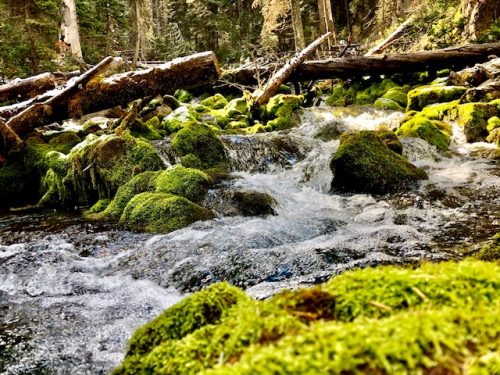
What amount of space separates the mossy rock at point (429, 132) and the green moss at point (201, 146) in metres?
4.76

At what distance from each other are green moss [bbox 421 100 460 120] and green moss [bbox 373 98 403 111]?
4.61 ft

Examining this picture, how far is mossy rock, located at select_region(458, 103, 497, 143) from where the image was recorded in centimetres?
1007

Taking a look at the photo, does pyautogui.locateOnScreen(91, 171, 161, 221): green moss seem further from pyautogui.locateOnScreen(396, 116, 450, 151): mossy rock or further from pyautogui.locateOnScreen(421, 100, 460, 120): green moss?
pyautogui.locateOnScreen(421, 100, 460, 120): green moss

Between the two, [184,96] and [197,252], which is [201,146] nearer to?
[197,252]

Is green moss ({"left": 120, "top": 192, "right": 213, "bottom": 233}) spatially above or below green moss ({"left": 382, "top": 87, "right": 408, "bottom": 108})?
below

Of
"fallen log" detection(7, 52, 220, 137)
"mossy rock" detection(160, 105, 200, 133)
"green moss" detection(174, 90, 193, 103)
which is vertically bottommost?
"mossy rock" detection(160, 105, 200, 133)

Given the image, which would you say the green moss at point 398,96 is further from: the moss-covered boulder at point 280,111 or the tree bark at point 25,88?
the tree bark at point 25,88

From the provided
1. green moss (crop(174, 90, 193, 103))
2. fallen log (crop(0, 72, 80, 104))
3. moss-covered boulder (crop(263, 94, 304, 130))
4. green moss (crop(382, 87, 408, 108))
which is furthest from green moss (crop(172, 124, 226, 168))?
green moss (crop(174, 90, 193, 103))

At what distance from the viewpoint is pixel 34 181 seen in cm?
966

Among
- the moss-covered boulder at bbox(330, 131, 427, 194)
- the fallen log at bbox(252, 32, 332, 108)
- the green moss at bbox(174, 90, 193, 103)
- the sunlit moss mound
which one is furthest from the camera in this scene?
the green moss at bbox(174, 90, 193, 103)

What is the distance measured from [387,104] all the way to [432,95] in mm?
1482

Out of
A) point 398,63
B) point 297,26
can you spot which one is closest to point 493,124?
point 398,63

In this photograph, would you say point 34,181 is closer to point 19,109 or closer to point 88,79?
point 19,109

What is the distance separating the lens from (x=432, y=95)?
482 inches
